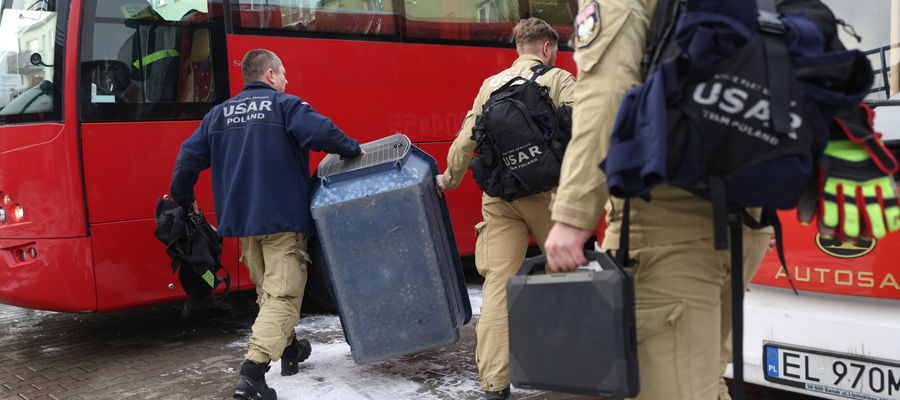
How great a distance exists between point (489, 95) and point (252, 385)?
5.96ft

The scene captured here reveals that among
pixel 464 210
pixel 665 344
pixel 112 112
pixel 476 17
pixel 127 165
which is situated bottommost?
pixel 464 210

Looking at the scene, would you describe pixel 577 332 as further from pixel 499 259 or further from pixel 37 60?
pixel 37 60

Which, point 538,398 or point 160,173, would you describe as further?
point 160,173

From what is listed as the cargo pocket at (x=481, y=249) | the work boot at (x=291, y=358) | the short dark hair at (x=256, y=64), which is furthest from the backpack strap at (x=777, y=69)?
the work boot at (x=291, y=358)

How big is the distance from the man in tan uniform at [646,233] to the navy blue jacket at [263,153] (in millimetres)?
2289

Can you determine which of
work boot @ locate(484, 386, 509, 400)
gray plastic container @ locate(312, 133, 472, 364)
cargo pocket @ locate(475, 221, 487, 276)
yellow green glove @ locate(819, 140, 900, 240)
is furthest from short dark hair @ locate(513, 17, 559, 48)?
yellow green glove @ locate(819, 140, 900, 240)

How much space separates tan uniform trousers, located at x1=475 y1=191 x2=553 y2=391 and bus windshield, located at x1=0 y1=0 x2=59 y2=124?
9.31 ft

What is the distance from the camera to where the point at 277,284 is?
4.20 m

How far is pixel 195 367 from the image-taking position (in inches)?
191

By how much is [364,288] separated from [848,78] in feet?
8.72

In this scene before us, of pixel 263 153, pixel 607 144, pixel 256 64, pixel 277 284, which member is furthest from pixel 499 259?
pixel 607 144

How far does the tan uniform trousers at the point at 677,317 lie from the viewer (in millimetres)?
2008

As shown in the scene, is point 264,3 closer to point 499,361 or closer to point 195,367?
point 195,367

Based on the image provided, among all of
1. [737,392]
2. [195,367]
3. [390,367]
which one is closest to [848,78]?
[737,392]
